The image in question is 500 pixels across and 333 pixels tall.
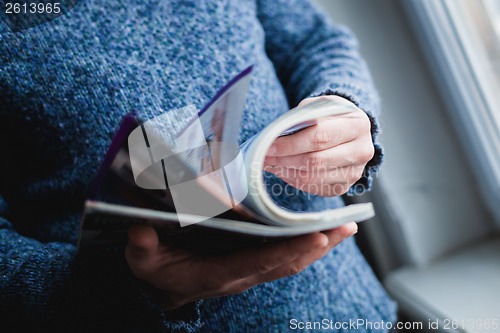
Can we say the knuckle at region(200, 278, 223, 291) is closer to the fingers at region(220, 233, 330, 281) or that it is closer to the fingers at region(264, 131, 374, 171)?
the fingers at region(220, 233, 330, 281)

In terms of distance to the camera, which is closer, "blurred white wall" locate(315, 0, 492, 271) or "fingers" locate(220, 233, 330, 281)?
"fingers" locate(220, 233, 330, 281)

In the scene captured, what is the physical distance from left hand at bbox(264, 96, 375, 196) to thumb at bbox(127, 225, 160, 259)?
0.51 ft

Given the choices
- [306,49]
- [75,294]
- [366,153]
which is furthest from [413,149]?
[75,294]

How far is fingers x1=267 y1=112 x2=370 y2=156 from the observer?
0.41 metres

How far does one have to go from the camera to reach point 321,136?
1.37 feet

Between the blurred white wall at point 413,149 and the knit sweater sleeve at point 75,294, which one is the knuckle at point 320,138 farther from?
the blurred white wall at point 413,149

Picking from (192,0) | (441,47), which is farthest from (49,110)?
(441,47)

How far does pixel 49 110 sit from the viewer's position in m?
0.51

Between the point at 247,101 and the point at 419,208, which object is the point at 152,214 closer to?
the point at 247,101

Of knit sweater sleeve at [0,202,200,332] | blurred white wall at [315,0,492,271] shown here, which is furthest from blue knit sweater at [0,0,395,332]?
blurred white wall at [315,0,492,271]

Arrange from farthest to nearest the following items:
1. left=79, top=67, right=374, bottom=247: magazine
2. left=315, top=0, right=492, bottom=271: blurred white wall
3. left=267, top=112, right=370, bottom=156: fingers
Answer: left=315, top=0, right=492, bottom=271: blurred white wall
left=267, top=112, right=370, bottom=156: fingers
left=79, top=67, right=374, bottom=247: magazine

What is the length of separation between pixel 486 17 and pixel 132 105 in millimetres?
672

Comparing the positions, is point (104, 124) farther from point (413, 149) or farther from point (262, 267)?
point (413, 149)

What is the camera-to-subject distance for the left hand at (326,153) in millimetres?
417
